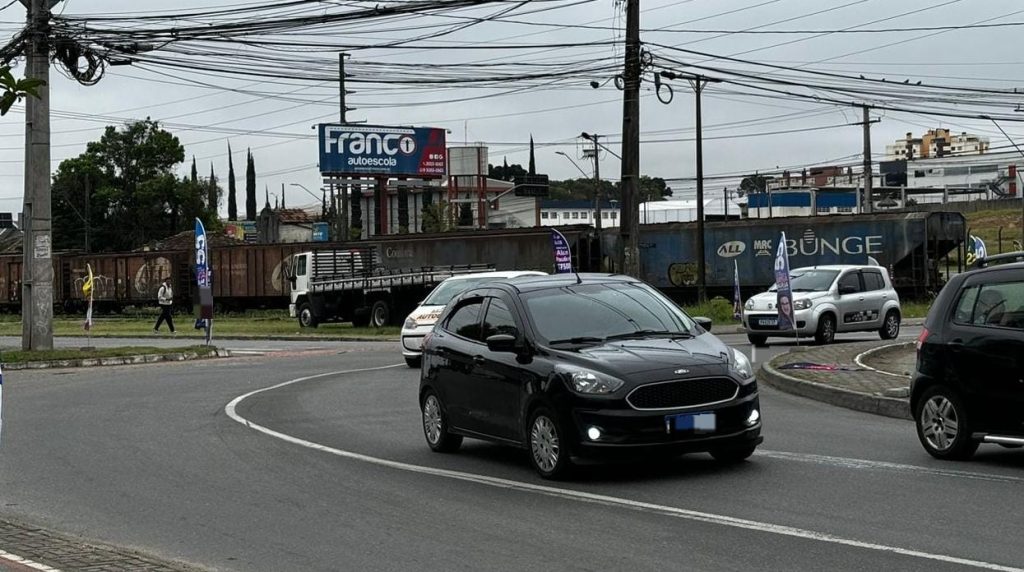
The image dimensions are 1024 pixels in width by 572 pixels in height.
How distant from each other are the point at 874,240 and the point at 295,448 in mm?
34030

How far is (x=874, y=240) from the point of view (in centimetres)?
4316

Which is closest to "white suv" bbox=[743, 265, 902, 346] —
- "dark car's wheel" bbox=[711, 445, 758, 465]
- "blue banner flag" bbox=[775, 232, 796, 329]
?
"blue banner flag" bbox=[775, 232, 796, 329]

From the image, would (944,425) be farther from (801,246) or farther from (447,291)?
(801,246)

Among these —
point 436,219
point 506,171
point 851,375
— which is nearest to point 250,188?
point 506,171

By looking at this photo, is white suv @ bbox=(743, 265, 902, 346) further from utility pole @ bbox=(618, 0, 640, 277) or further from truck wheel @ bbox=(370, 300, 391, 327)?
truck wheel @ bbox=(370, 300, 391, 327)

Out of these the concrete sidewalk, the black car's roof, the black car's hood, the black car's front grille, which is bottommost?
the concrete sidewalk

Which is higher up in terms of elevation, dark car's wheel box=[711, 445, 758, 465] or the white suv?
the white suv

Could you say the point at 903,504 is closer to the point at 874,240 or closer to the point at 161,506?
the point at 161,506

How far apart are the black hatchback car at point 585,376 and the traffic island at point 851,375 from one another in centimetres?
472

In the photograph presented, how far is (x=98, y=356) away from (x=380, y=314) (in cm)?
1582

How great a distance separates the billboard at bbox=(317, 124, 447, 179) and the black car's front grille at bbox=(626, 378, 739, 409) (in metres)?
63.7

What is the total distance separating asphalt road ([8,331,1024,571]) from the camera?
7234 mm

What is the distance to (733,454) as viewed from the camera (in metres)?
10.4

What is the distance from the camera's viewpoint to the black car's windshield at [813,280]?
2673 centimetres
